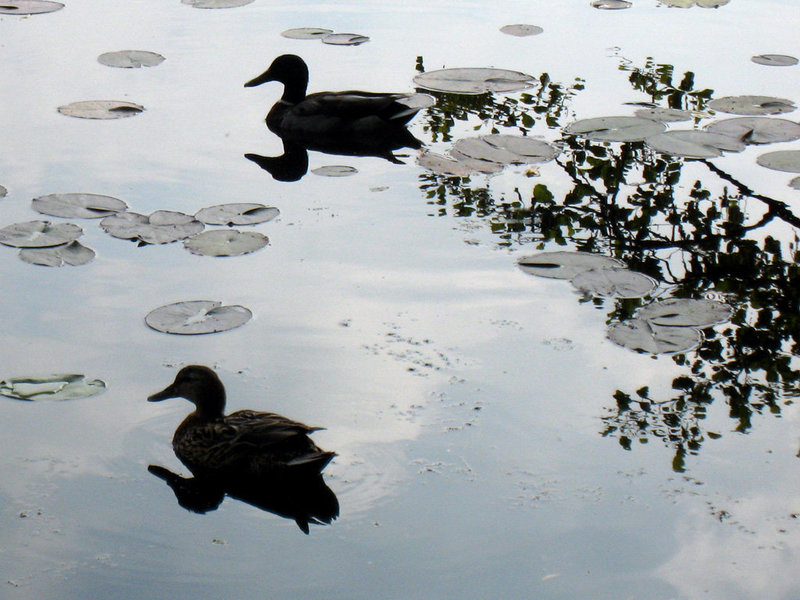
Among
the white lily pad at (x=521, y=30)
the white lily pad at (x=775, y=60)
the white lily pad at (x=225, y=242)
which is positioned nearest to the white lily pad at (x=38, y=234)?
the white lily pad at (x=225, y=242)

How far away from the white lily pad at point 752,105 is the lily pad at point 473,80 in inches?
54.3

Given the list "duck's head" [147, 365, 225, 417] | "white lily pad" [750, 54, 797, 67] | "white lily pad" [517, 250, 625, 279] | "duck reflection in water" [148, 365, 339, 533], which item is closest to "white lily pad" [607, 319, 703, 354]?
"white lily pad" [517, 250, 625, 279]

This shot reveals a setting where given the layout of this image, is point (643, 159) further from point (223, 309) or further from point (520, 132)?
point (223, 309)

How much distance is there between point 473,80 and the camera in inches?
324

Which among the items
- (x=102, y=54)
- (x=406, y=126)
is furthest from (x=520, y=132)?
(x=102, y=54)

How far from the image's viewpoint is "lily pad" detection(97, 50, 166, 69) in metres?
8.62

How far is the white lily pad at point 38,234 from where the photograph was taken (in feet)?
18.5

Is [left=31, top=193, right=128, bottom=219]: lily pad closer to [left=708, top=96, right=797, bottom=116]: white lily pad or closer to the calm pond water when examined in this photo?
the calm pond water

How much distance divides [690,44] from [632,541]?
6862mm

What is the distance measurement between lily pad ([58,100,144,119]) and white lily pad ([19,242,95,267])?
213cm

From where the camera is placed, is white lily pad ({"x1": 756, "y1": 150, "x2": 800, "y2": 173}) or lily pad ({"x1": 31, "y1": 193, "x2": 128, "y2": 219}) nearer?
lily pad ({"x1": 31, "y1": 193, "x2": 128, "y2": 219})

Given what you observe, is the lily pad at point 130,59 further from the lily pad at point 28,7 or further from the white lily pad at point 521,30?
the white lily pad at point 521,30

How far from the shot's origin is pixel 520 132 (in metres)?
7.34

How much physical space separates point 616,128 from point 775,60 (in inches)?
98.7
